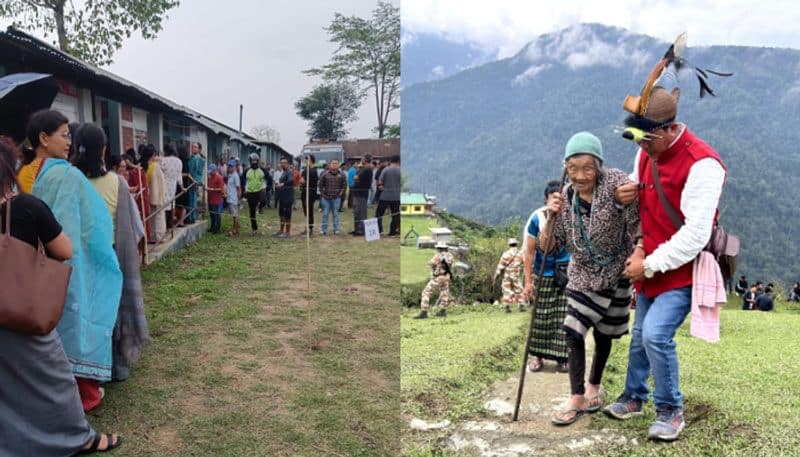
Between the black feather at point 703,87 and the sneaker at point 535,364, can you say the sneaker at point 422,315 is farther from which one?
the black feather at point 703,87

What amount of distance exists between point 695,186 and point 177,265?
3.11m


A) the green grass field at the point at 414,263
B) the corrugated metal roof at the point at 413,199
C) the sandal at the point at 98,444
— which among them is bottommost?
the sandal at the point at 98,444

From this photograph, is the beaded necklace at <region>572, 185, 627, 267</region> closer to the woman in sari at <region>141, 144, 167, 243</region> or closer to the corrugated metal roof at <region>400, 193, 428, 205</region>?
the corrugated metal roof at <region>400, 193, 428, 205</region>

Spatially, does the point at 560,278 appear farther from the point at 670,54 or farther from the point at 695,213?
the point at 670,54

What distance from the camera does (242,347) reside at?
3496mm

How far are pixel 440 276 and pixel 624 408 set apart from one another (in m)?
2.88

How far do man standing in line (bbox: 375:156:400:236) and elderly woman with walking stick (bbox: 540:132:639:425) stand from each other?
1.34 m

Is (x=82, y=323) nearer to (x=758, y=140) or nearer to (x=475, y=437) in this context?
(x=475, y=437)

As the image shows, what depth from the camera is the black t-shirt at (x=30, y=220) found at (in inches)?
76.9

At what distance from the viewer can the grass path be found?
98.5 inches

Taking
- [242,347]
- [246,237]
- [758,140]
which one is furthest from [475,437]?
[758,140]

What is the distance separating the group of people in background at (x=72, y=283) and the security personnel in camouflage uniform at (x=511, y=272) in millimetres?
3001

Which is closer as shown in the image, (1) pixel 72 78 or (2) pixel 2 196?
(2) pixel 2 196

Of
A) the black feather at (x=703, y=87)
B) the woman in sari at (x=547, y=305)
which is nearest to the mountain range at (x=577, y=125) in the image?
the woman in sari at (x=547, y=305)
